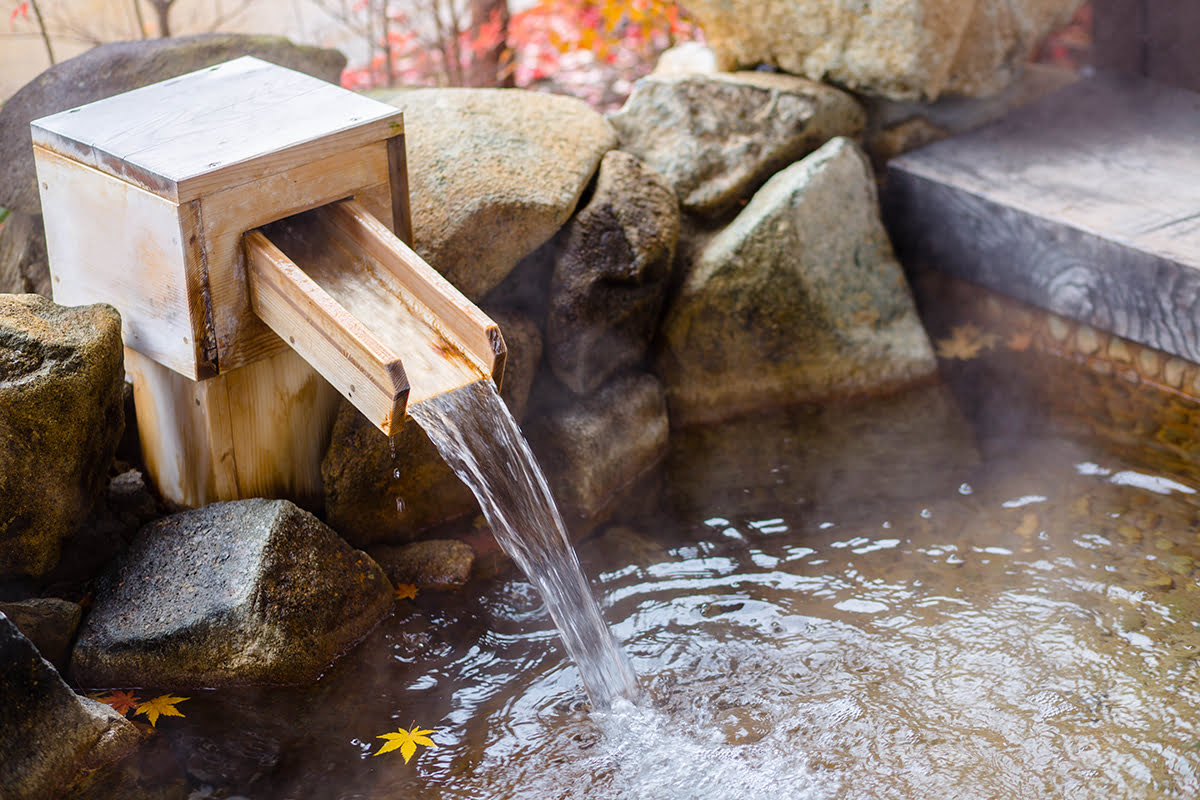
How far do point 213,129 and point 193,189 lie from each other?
1.22 feet

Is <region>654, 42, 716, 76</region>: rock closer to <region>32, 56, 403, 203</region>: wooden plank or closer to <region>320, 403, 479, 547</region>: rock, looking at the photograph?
<region>32, 56, 403, 203</region>: wooden plank

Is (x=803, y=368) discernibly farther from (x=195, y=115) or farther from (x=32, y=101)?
(x=32, y=101)

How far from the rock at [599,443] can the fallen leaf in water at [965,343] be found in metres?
1.49

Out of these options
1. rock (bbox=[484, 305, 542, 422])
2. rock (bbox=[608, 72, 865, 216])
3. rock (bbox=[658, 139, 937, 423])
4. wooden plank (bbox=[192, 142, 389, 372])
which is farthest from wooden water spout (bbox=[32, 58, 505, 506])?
rock (bbox=[608, 72, 865, 216])

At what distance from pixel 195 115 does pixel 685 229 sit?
79.9 inches

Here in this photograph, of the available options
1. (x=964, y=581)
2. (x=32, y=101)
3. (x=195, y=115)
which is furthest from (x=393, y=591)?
(x=32, y=101)

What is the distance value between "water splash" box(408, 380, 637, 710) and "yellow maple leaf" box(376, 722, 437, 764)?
18.3 inches

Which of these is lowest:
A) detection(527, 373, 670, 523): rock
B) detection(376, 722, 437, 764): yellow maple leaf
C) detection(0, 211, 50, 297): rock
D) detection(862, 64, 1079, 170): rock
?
detection(376, 722, 437, 764): yellow maple leaf

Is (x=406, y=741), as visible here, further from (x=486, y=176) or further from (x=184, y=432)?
(x=486, y=176)

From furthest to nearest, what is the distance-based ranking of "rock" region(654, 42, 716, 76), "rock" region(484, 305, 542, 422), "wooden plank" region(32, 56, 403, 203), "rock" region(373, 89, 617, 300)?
"rock" region(654, 42, 716, 76) → "rock" region(484, 305, 542, 422) → "rock" region(373, 89, 617, 300) → "wooden plank" region(32, 56, 403, 203)

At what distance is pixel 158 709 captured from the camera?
2635 millimetres

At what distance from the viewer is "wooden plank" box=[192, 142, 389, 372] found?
2537 mm

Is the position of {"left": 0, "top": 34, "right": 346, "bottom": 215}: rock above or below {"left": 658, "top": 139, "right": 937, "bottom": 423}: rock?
above

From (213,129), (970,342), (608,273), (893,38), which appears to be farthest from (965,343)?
(213,129)
